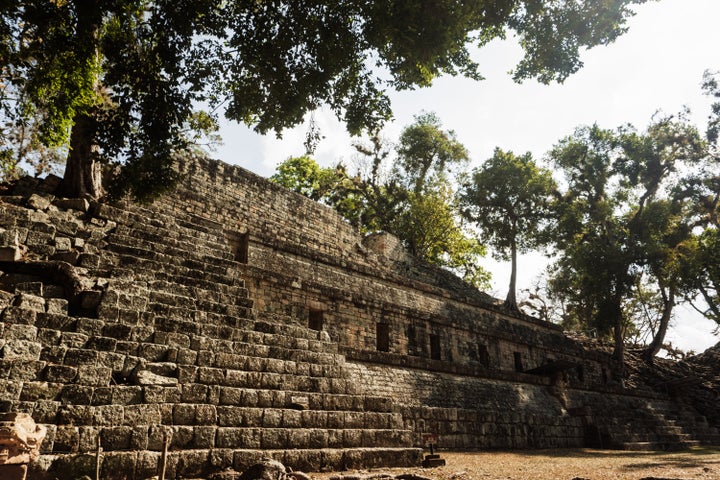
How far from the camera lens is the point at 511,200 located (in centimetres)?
2519

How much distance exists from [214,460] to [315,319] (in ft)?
21.2

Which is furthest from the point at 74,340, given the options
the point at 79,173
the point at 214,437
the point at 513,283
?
the point at 513,283

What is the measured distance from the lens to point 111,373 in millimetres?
5434

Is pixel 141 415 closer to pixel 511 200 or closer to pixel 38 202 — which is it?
pixel 38 202

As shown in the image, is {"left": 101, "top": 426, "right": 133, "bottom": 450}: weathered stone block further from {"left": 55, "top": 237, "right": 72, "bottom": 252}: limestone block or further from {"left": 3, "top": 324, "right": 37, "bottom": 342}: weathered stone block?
{"left": 55, "top": 237, "right": 72, "bottom": 252}: limestone block

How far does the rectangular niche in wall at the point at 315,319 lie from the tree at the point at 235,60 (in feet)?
15.2

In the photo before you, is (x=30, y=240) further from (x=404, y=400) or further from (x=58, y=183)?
(x=404, y=400)

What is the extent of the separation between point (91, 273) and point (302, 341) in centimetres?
333

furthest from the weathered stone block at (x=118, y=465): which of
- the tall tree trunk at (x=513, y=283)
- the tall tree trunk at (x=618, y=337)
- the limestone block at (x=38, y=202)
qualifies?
the tall tree trunk at (x=618, y=337)

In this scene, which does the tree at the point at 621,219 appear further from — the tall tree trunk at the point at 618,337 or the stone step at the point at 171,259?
the stone step at the point at 171,259

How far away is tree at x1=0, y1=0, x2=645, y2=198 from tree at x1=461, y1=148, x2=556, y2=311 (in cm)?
1575

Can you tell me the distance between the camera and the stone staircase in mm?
4863

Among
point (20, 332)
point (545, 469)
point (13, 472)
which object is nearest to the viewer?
point (13, 472)

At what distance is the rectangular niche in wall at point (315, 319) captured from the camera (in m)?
11.6
